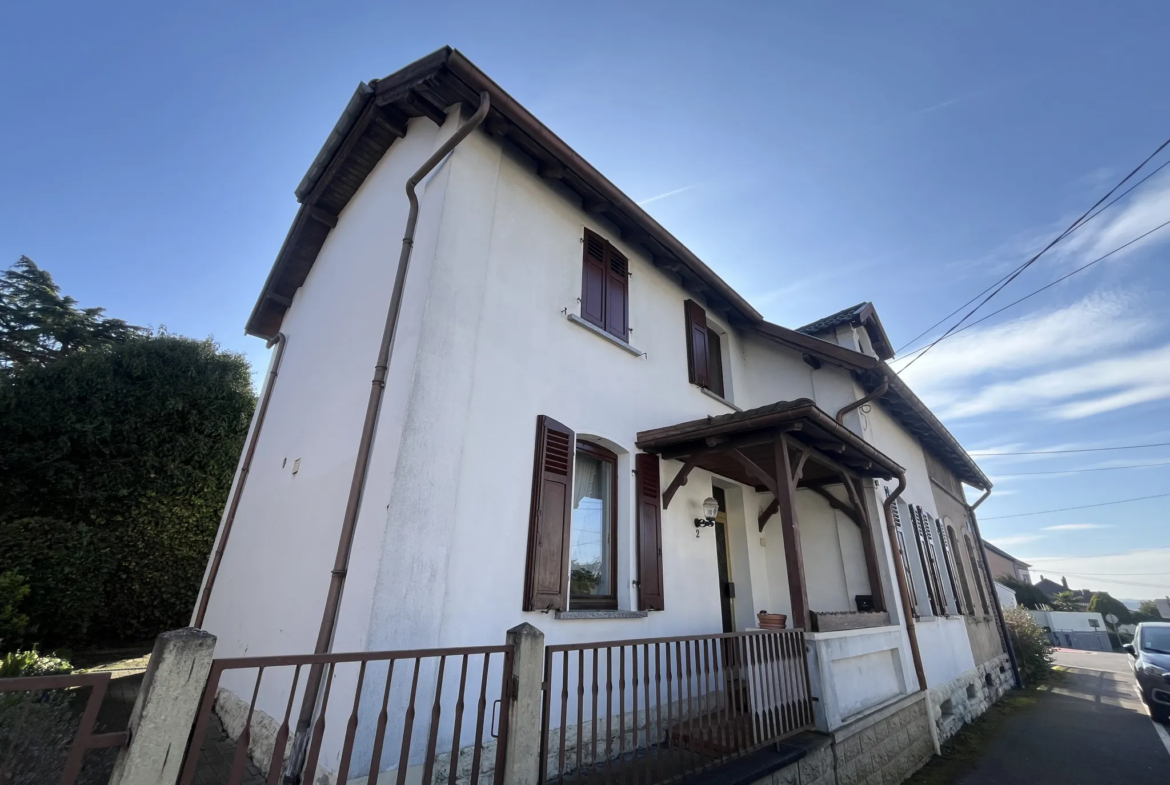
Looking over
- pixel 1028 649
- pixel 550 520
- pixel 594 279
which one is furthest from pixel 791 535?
pixel 1028 649

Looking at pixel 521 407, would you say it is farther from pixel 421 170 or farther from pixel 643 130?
pixel 643 130

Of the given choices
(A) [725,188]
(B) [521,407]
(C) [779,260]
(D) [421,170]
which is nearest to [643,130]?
(A) [725,188]

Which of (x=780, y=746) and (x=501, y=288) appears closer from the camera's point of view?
(x=780, y=746)

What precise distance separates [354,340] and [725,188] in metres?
5.67

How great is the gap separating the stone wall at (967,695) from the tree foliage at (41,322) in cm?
2156

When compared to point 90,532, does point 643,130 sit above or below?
above

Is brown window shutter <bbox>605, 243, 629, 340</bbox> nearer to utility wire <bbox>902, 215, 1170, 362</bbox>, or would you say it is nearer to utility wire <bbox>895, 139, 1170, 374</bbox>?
utility wire <bbox>895, 139, 1170, 374</bbox>

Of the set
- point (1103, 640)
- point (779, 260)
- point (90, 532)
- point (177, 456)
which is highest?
point (779, 260)

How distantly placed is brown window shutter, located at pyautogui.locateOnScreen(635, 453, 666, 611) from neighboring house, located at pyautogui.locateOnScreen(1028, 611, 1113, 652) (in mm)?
36326

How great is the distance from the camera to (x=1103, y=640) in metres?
29.9

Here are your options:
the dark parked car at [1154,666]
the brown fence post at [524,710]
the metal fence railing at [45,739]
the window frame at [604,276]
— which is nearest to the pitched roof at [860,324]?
the window frame at [604,276]

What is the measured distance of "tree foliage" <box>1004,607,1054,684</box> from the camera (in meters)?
14.2

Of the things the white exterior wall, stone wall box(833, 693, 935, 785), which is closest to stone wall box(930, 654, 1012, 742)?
the white exterior wall

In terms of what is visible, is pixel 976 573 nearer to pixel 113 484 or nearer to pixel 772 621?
pixel 772 621
